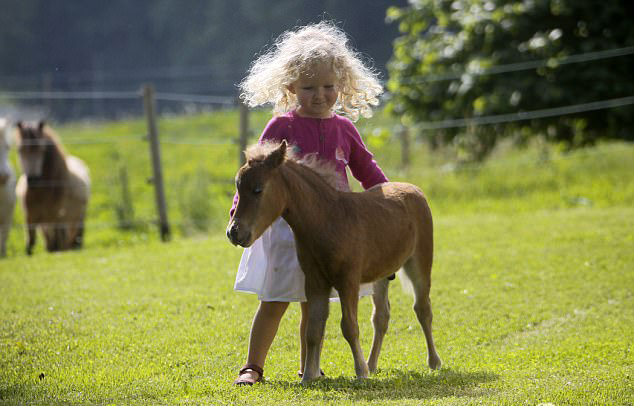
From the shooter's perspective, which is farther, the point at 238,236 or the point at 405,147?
the point at 405,147

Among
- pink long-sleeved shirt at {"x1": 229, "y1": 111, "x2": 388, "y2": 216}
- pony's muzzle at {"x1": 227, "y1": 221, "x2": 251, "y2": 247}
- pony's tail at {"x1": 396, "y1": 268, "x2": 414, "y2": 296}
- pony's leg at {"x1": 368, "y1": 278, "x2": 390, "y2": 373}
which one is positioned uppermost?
pink long-sleeved shirt at {"x1": 229, "y1": 111, "x2": 388, "y2": 216}

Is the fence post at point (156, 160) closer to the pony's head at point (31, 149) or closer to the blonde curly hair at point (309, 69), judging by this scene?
the pony's head at point (31, 149)

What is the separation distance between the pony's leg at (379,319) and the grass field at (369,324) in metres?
0.11

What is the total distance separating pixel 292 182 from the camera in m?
4.47

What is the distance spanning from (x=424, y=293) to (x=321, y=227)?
3.66 feet

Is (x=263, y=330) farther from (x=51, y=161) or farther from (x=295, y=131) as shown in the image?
(x=51, y=161)

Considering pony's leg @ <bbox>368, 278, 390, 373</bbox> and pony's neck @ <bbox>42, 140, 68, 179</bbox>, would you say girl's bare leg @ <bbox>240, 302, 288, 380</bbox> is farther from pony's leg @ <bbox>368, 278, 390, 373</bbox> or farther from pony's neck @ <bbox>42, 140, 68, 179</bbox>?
pony's neck @ <bbox>42, 140, 68, 179</bbox>

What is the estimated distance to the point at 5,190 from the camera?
10961 mm

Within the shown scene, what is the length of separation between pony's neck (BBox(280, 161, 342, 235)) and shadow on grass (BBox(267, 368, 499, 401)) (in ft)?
2.85

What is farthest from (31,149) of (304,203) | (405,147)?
(304,203)

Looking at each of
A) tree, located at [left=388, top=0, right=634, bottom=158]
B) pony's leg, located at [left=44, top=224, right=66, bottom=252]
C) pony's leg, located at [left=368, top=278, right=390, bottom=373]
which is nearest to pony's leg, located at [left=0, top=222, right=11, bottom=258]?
pony's leg, located at [left=44, top=224, right=66, bottom=252]

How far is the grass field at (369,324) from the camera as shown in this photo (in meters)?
4.51

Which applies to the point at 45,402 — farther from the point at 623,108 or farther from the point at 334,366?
the point at 623,108

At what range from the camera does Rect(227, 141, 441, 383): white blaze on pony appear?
4.29 meters
